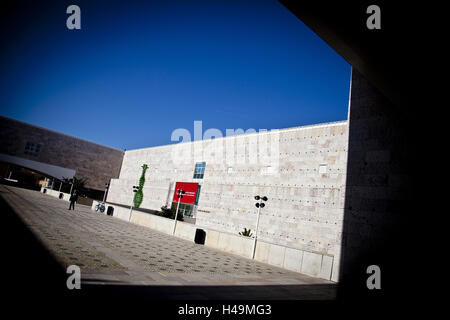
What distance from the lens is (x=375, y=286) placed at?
7434mm

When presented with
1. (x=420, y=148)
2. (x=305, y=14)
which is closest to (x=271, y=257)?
(x=420, y=148)

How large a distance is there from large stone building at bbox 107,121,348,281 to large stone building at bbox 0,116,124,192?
34876mm

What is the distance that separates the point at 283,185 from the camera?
2061 centimetres

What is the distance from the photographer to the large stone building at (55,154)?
154ft

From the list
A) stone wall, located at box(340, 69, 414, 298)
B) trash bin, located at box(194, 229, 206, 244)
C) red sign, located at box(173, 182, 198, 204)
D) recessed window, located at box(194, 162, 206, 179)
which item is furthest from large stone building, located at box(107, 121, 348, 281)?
red sign, located at box(173, 182, 198, 204)

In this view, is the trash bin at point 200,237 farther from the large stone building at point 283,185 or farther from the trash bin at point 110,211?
the trash bin at point 110,211

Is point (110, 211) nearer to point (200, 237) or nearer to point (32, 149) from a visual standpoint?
point (200, 237)

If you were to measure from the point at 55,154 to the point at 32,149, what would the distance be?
3.90 meters

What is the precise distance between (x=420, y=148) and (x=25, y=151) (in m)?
60.5

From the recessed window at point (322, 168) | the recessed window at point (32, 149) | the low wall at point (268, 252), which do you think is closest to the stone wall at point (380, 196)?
the low wall at point (268, 252)

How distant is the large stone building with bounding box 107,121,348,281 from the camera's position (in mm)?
17422

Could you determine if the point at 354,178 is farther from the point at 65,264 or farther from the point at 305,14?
the point at 65,264

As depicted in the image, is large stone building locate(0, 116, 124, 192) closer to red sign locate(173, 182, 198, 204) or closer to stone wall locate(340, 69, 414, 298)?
red sign locate(173, 182, 198, 204)

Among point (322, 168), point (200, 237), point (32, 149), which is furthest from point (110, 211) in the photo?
point (32, 149)
